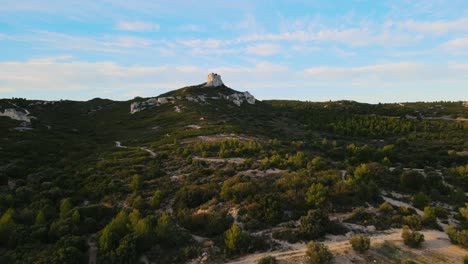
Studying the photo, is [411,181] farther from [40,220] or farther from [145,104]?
[145,104]

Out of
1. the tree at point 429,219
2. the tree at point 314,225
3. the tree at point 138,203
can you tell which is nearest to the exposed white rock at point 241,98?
the tree at point 138,203

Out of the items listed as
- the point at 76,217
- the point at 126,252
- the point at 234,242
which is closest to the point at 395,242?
the point at 234,242

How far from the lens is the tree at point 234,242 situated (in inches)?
631

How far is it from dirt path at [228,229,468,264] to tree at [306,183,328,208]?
4.38 m

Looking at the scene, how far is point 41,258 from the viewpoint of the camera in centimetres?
1476

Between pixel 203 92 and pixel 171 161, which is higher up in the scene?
pixel 203 92

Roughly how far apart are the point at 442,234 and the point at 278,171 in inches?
683

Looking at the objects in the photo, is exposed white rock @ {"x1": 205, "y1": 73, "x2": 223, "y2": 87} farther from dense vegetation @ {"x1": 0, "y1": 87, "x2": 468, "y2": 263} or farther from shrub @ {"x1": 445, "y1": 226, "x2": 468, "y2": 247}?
shrub @ {"x1": 445, "y1": 226, "x2": 468, "y2": 247}

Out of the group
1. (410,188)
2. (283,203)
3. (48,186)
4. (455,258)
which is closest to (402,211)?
(455,258)

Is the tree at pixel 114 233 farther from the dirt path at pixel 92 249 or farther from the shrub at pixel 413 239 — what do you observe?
the shrub at pixel 413 239

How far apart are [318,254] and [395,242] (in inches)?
216

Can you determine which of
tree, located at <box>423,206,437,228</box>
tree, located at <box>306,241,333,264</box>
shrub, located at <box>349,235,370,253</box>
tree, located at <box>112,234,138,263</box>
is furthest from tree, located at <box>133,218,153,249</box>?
tree, located at <box>423,206,437,228</box>

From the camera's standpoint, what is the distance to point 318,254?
1430 cm

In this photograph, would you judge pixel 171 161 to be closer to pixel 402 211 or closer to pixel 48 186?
pixel 48 186
